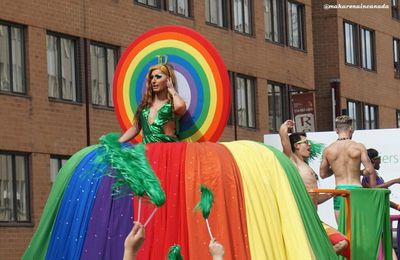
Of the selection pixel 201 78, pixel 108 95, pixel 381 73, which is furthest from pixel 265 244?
pixel 381 73

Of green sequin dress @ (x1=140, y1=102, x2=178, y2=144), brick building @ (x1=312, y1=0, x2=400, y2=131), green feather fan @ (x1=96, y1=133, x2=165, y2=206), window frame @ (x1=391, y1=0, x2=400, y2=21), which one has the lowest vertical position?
green feather fan @ (x1=96, y1=133, x2=165, y2=206)

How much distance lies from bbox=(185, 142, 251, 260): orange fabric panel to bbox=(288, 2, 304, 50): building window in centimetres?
3233

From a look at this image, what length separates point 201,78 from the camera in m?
12.4

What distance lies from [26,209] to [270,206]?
61.9 feet

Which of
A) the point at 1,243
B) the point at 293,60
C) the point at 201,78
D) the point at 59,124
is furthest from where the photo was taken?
the point at 293,60

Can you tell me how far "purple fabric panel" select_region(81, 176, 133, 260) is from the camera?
1130 centimetres

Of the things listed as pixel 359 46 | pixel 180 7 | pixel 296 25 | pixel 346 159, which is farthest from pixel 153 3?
pixel 346 159

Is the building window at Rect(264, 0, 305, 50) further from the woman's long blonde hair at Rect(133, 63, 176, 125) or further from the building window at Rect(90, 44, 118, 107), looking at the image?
the woman's long blonde hair at Rect(133, 63, 176, 125)

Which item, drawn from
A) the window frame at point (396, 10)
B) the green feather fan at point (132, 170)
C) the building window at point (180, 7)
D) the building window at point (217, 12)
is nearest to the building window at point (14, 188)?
the building window at point (180, 7)

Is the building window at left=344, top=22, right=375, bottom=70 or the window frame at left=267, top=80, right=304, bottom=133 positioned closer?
the window frame at left=267, top=80, right=304, bottom=133

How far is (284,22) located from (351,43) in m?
5.58

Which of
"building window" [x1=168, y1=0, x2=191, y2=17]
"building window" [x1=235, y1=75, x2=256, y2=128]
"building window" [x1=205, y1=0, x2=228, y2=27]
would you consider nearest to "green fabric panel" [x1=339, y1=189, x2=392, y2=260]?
"building window" [x1=168, y1=0, x2=191, y2=17]

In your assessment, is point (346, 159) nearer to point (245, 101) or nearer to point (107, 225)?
point (107, 225)

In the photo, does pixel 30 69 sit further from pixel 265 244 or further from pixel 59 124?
pixel 265 244
